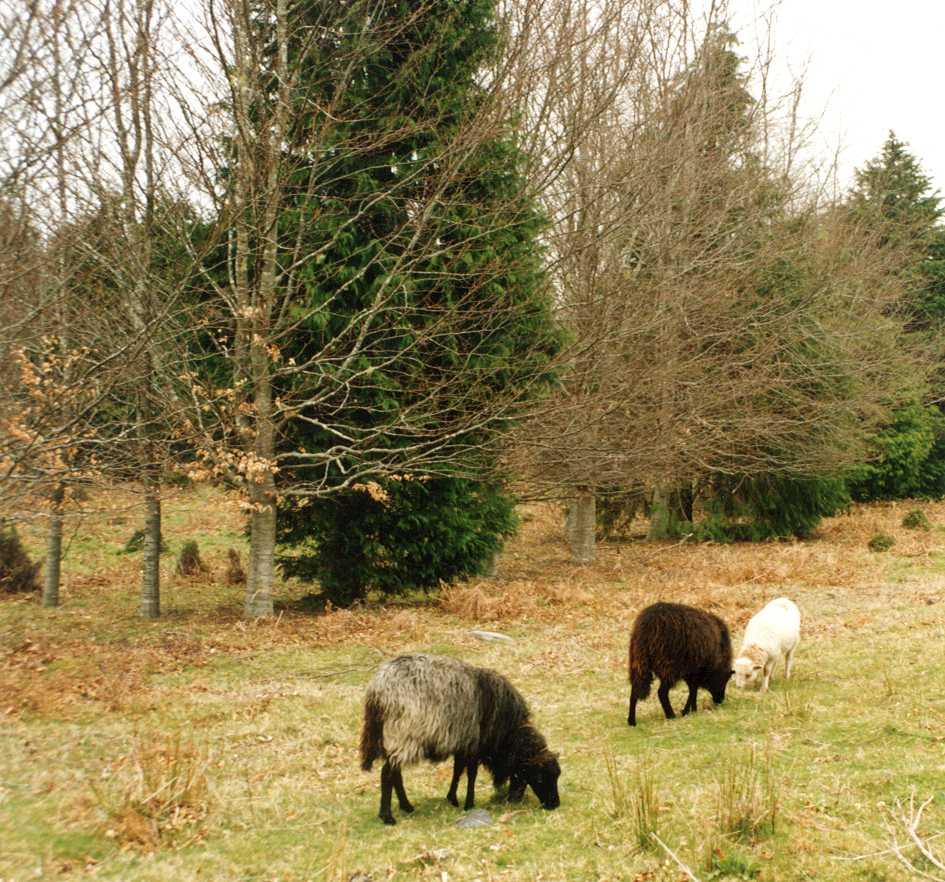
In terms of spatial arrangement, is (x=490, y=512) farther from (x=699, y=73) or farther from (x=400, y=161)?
(x=699, y=73)

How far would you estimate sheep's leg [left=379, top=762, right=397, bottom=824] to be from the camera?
244 inches

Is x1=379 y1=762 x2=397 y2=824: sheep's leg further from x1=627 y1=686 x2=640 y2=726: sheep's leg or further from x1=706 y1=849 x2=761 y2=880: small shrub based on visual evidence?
x1=627 y1=686 x2=640 y2=726: sheep's leg

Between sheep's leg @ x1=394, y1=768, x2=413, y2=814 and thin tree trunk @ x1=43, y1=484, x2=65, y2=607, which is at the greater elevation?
thin tree trunk @ x1=43, y1=484, x2=65, y2=607

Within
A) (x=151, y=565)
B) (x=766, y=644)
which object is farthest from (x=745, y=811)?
(x=151, y=565)

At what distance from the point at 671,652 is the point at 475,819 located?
9.18ft

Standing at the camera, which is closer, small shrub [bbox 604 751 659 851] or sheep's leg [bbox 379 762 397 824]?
small shrub [bbox 604 751 659 851]

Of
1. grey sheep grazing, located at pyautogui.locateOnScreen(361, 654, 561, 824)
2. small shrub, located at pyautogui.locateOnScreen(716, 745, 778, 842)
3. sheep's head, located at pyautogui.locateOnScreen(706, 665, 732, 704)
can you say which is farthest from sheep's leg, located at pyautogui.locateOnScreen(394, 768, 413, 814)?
sheep's head, located at pyautogui.locateOnScreen(706, 665, 732, 704)

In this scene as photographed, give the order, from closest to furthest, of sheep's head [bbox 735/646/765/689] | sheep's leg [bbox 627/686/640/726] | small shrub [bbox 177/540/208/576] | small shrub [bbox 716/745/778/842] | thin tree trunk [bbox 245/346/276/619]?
small shrub [bbox 716/745/778/842], sheep's leg [bbox 627/686/640/726], sheep's head [bbox 735/646/765/689], thin tree trunk [bbox 245/346/276/619], small shrub [bbox 177/540/208/576]

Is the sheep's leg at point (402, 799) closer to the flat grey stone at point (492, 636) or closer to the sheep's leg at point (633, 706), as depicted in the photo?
the sheep's leg at point (633, 706)

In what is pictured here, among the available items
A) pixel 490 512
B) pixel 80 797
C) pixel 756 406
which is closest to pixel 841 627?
pixel 490 512

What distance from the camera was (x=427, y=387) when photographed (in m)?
14.4

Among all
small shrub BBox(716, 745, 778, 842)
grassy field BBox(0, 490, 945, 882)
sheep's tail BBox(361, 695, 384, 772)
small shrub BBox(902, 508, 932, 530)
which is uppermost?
small shrub BBox(902, 508, 932, 530)

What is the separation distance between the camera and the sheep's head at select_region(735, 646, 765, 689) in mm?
8992

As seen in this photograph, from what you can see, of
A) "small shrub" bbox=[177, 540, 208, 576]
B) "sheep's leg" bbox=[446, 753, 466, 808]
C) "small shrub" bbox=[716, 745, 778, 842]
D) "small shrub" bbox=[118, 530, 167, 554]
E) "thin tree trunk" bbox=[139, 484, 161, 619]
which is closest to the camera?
"small shrub" bbox=[716, 745, 778, 842]
